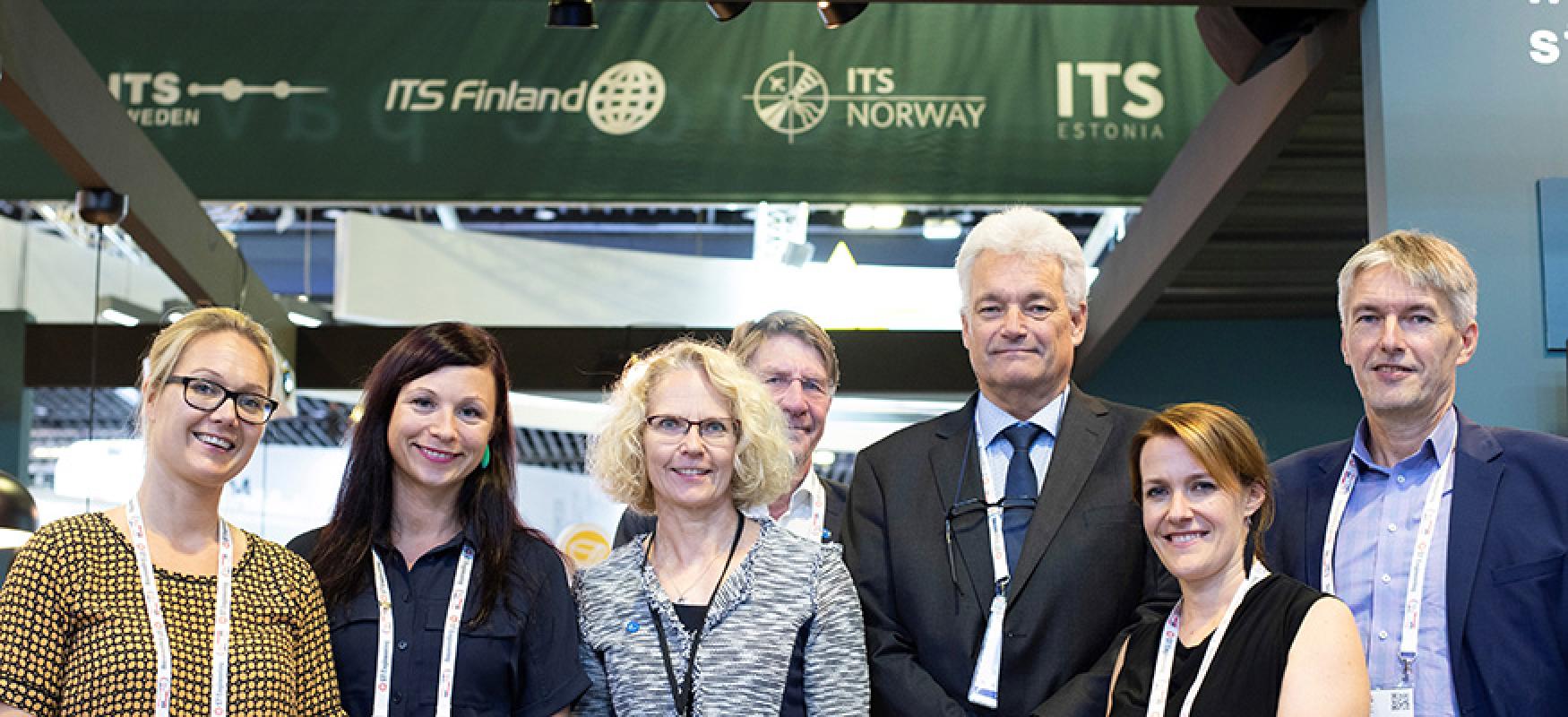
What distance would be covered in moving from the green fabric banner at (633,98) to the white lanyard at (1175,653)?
4024 mm

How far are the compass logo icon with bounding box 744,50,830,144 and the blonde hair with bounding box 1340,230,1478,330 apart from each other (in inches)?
149

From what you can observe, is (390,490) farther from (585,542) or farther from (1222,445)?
(585,542)

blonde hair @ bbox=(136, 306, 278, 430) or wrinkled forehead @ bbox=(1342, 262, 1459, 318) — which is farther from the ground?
wrinkled forehead @ bbox=(1342, 262, 1459, 318)

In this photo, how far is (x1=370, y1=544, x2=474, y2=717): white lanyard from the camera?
3.12 meters

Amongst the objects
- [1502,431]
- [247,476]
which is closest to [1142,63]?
[1502,431]

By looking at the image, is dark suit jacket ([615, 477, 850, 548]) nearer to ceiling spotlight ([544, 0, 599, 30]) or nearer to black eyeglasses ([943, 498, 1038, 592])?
black eyeglasses ([943, 498, 1038, 592])

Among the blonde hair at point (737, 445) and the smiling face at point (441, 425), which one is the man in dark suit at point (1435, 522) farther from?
the smiling face at point (441, 425)

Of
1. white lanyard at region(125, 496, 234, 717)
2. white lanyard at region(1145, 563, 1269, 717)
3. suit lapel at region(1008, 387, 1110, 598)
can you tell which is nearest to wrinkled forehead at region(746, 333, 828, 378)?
suit lapel at region(1008, 387, 1110, 598)

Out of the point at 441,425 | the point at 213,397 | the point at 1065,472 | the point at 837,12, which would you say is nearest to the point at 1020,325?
the point at 1065,472

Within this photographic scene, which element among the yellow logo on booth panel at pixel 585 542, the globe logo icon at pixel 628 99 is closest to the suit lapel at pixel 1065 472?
the globe logo icon at pixel 628 99

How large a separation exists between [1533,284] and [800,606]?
2.65 m

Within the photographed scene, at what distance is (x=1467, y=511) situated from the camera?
332cm

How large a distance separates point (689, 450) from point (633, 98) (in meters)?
4.06

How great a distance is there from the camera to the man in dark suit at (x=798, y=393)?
Result: 415cm
